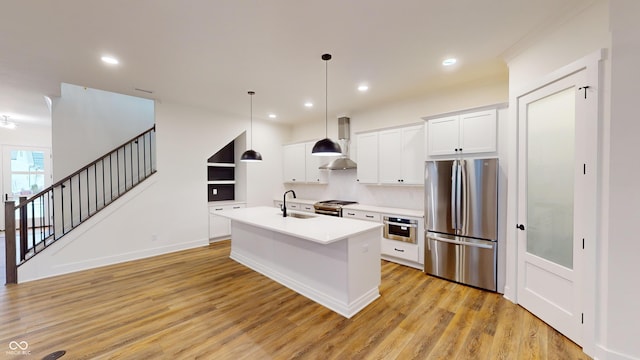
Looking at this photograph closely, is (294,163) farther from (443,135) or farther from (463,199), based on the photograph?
(463,199)

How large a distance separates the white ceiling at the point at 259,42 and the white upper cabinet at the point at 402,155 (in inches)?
29.8

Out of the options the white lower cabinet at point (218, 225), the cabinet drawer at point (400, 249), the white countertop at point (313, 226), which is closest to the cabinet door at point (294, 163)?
the white lower cabinet at point (218, 225)

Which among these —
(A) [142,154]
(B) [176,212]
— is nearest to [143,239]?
(B) [176,212]

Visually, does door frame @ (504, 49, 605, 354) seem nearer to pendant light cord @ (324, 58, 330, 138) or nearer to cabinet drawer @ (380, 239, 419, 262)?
cabinet drawer @ (380, 239, 419, 262)

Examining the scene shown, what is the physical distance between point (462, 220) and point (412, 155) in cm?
140

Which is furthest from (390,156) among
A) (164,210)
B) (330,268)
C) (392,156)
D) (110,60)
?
(164,210)

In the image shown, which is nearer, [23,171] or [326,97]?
[326,97]

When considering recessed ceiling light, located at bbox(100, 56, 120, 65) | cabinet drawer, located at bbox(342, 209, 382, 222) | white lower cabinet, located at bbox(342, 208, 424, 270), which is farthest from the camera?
cabinet drawer, located at bbox(342, 209, 382, 222)

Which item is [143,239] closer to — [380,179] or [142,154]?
[142,154]

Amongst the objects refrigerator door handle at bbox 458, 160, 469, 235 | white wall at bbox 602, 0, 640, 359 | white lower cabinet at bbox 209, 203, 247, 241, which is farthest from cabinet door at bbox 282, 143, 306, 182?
white wall at bbox 602, 0, 640, 359

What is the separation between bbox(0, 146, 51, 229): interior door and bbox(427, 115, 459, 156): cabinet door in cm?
1046

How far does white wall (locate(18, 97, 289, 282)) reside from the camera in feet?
13.1

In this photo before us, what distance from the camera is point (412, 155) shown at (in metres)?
4.33

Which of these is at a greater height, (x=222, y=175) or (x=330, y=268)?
(x=222, y=175)
